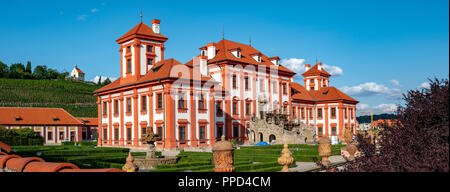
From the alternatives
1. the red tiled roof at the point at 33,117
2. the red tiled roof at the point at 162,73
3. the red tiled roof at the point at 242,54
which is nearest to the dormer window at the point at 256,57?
the red tiled roof at the point at 242,54

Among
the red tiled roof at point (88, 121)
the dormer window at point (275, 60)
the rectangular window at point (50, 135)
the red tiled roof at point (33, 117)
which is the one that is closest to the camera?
the dormer window at point (275, 60)

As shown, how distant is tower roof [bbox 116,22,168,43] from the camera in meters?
38.7

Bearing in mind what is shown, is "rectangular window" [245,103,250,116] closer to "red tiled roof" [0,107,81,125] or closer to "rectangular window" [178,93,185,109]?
"rectangular window" [178,93,185,109]

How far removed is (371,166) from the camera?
8.43 metres

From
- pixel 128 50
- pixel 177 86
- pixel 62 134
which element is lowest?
pixel 62 134

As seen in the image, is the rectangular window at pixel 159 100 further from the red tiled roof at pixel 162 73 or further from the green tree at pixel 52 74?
the green tree at pixel 52 74

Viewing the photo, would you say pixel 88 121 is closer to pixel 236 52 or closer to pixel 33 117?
pixel 33 117

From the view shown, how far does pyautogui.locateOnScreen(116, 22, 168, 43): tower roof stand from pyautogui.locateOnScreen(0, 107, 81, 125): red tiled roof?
20.7m

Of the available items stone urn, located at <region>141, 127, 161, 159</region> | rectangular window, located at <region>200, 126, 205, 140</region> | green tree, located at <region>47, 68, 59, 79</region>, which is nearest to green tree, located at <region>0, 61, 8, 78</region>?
green tree, located at <region>47, 68, 59, 79</region>

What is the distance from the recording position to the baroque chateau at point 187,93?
35.0m

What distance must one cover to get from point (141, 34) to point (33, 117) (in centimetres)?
2491
